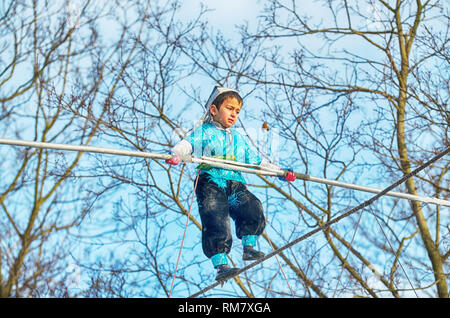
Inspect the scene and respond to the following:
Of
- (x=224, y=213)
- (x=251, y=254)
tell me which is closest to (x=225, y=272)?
(x=251, y=254)

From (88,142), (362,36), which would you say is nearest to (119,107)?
(88,142)

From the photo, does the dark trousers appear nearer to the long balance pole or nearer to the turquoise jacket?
the turquoise jacket

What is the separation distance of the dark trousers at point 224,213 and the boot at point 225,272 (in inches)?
4.7

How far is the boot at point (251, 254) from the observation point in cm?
394

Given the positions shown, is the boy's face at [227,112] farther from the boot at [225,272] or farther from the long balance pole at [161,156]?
the boot at [225,272]

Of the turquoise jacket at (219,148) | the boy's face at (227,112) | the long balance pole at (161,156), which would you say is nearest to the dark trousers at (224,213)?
the turquoise jacket at (219,148)

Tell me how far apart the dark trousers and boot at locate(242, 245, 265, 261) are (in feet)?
0.37

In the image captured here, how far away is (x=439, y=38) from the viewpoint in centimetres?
626

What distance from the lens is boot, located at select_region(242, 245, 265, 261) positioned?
3943 mm

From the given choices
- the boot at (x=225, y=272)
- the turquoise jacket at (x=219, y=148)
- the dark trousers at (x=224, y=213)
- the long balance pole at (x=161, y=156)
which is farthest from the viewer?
the turquoise jacket at (x=219, y=148)

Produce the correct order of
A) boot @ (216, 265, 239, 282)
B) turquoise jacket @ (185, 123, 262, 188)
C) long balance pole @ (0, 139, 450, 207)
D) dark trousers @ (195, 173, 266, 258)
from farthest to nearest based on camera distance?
turquoise jacket @ (185, 123, 262, 188) → dark trousers @ (195, 173, 266, 258) → boot @ (216, 265, 239, 282) → long balance pole @ (0, 139, 450, 207)

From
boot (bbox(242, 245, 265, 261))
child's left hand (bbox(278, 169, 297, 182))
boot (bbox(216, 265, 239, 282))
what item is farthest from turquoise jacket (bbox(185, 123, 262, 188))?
boot (bbox(216, 265, 239, 282))

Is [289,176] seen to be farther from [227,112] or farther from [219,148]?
[227,112]

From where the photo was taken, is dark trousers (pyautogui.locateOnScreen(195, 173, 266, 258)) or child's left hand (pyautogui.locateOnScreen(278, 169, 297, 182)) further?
child's left hand (pyautogui.locateOnScreen(278, 169, 297, 182))
